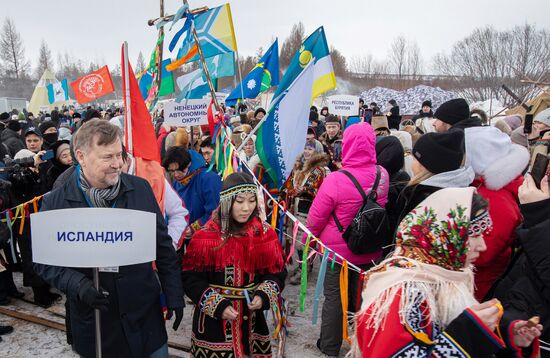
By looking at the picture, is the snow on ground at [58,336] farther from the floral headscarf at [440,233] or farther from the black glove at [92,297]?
the floral headscarf at [440,233]

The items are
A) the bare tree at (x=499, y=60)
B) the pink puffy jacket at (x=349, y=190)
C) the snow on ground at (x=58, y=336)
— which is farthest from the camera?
the bare tree at (x=499, y=60)

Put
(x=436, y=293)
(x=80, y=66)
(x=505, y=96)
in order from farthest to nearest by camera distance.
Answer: (x=80, y=66), (x=505, y=96), (x=436, y=293)

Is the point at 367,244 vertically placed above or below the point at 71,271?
below

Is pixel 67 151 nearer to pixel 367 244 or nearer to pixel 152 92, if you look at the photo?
pixel 152 92

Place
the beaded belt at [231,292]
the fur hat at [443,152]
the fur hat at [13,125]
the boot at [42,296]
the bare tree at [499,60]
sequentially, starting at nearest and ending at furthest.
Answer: the fur hat at [443,152] → the beaded belt at [231,292] → the boot at [42,296] → the fur hat at [13,125] → the bare tree at [499,60]

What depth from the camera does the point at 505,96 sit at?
21.9 m

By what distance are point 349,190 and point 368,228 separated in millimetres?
374

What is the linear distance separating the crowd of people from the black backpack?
0.01 m

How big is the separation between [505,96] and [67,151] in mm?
23027

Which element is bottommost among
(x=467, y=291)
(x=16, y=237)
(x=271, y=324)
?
(x=271, y=324)

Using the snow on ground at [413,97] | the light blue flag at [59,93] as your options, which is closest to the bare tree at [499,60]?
the snow on ground at [413,97]

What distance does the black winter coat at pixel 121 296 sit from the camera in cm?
221

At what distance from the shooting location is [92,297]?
2.02m

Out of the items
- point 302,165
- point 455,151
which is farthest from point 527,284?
point 302,165
